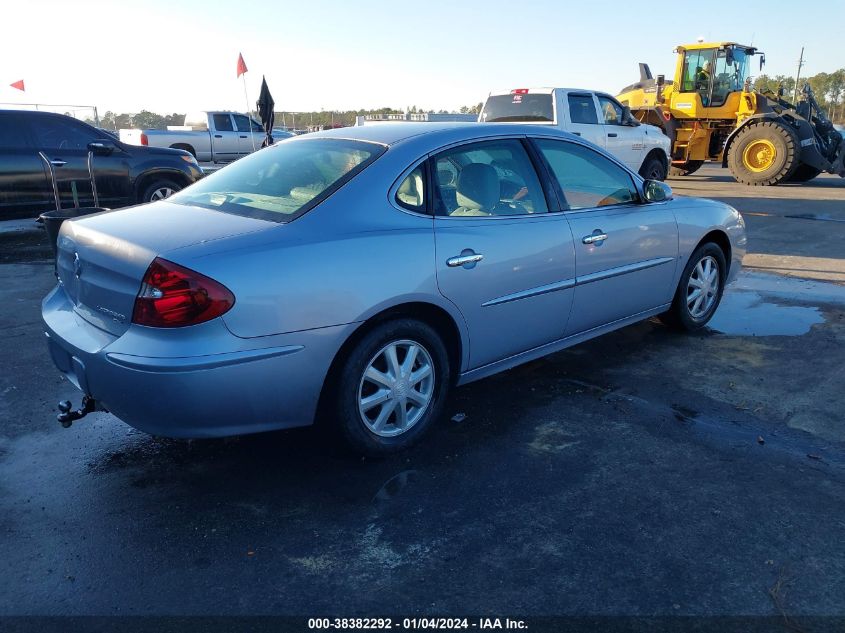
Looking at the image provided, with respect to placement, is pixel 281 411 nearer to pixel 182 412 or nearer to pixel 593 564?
pixel 182 412

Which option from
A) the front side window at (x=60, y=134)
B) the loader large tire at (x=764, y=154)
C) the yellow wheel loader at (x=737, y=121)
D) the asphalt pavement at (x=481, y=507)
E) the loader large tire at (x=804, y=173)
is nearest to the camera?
the asphalt pavement at (x=481, y=507)

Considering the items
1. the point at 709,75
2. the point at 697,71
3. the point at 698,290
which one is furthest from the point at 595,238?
the point at 697,71

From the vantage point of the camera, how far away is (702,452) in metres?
3.31

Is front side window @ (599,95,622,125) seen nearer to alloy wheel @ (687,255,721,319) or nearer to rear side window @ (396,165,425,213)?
alloy wheel @ (687,255,721,319)

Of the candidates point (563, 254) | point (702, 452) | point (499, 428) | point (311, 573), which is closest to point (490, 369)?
point (499, 428)

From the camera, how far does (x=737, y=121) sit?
16.7m

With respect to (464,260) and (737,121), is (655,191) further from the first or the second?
(737,121)

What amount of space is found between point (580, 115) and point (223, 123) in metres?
13.9

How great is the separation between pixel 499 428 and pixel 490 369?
1.09ft

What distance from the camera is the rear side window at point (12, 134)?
8547mm

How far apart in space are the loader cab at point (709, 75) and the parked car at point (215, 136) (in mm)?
12755

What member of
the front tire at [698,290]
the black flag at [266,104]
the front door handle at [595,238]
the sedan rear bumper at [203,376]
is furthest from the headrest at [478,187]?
the black flag at [266,104]

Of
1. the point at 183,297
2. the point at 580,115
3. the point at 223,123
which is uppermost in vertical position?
the point at 223,123

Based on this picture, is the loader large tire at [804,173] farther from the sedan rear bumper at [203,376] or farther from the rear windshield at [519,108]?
the sedan rear bumper at [203,376]
